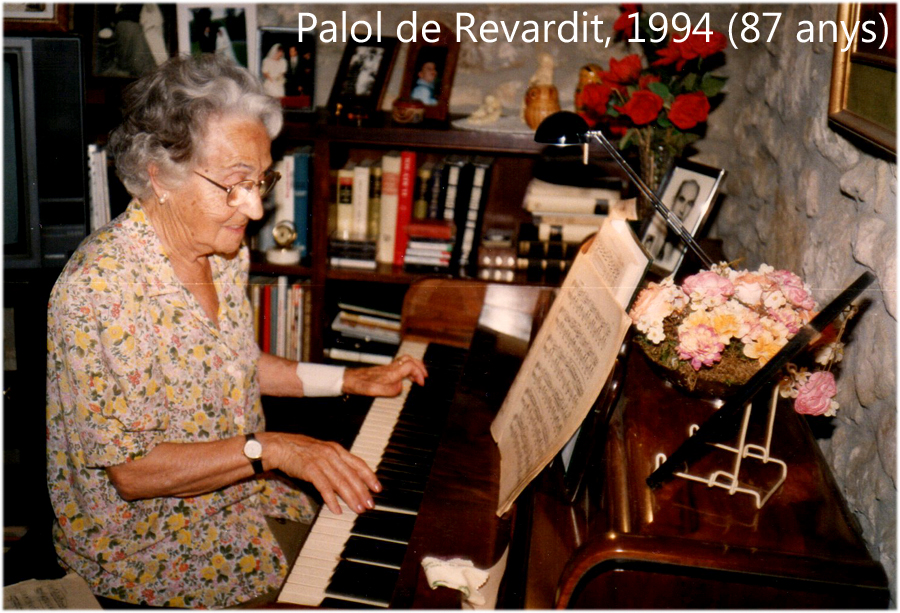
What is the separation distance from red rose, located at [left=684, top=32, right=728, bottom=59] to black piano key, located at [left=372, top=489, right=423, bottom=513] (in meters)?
1.36

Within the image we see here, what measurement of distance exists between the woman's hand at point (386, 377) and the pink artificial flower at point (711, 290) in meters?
0.88

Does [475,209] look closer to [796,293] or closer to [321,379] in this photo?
[321,379]

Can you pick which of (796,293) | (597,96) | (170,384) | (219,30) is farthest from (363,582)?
(219,30)

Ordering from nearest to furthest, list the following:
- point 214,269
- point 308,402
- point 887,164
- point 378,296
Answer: point 887,164 → point 214,269 → point 308,402 → point 378,296

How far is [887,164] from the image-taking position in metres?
1.23

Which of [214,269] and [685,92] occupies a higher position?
[685,92]

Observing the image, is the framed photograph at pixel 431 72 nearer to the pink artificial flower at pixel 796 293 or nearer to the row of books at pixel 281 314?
the row of books at pixel 281 314

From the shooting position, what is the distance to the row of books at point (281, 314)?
2592 mm

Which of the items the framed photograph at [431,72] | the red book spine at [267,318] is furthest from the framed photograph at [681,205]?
the red book spine at [267,318]

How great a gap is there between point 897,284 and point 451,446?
0.83 m

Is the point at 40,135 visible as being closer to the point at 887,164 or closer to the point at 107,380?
the point at 107,380

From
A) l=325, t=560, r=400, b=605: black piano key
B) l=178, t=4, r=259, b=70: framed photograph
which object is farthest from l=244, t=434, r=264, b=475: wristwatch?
l=178, t=4, r=259, b=70: framed photograph

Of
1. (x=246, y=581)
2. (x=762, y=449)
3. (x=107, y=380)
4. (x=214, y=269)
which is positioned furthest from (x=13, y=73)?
(x=762, y=449)

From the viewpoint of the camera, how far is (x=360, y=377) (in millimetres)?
1897
